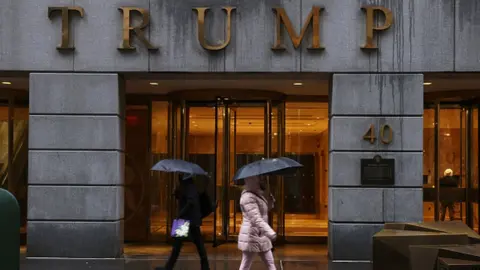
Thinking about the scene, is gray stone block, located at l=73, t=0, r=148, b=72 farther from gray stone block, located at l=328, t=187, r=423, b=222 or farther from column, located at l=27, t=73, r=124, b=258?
gray stone block, located at l=328, t=187, r=423, b=222

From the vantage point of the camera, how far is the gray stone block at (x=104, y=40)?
12086 millimetres

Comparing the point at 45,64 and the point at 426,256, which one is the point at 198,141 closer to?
the point at 45,64

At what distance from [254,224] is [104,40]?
17.1 ft

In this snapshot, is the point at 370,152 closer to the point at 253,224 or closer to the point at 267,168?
the point at 267,168

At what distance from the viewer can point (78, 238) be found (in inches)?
473

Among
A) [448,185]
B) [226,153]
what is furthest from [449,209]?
[226,153]

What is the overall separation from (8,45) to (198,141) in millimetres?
4493

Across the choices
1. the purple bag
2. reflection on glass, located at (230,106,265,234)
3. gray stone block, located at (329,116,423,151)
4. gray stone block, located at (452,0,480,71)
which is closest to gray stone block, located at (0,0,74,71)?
the purple bag

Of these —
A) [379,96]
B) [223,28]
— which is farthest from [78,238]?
[379,96]

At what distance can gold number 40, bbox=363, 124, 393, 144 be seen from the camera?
1197 cm

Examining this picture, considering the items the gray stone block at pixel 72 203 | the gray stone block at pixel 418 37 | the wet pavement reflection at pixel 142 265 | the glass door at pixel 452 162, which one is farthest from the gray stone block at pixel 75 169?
the glass door at pixel 452 162

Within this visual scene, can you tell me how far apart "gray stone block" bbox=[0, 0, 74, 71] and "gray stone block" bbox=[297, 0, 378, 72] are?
433 centimetres

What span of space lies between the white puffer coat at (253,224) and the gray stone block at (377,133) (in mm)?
3690

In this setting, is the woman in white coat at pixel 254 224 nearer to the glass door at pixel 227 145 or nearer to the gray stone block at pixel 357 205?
the gray stone block at pixel 357 205
